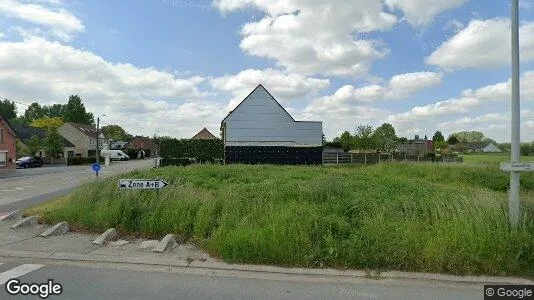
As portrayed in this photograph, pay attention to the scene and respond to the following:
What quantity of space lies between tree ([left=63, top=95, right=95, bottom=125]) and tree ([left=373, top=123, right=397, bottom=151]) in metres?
76.2

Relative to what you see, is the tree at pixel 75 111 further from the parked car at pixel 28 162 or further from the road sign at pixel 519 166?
the road sign at pixel 519 166

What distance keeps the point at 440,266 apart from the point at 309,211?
240cm

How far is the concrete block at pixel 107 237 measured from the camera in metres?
7.04

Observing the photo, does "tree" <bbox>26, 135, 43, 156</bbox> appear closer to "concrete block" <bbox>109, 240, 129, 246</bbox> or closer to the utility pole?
"concrete block" <bbox>109, 240, 129, 246</bbox>

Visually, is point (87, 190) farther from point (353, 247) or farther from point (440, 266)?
point (440, 266)

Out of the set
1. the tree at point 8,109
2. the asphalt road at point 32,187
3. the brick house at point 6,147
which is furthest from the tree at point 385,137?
the tree at point 8,109

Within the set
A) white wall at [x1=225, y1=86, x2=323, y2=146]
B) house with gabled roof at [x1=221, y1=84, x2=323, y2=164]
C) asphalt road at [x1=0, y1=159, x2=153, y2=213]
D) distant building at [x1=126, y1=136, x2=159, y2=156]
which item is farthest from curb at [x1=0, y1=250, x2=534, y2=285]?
distant building at [x1=126, y1=136, x2=159, y2=156]

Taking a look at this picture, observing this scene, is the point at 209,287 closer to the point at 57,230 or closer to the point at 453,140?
the point at 57,230

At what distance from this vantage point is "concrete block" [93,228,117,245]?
704cm

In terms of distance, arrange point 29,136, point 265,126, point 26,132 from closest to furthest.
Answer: point 265,126, point 29,136, point 26,132

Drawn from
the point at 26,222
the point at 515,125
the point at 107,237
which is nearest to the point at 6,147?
the point at 26,222

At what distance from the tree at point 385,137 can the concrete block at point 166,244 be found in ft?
192

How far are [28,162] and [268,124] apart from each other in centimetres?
3033

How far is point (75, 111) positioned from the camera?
97.6 m
